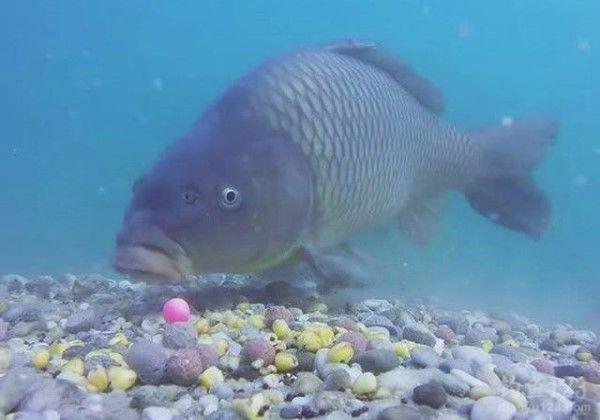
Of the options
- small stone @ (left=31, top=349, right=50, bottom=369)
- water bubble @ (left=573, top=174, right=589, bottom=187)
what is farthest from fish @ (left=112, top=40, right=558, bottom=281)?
water bubble @ (left=573, top=174, right=589, bottom=187)

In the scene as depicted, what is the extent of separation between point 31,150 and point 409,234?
65129 millimetres

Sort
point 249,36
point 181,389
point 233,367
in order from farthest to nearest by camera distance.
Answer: point 249,36
point 233,367
point 181,389

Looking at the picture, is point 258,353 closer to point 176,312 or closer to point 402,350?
point 402,350

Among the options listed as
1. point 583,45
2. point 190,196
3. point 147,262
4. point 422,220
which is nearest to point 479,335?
point 190,196

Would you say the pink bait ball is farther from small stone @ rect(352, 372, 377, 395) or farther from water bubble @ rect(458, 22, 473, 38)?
water bubble @ rect(458, 22, 473, 38)

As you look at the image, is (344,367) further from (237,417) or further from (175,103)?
(175,103)

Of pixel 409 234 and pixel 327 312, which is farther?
pixel 409 234

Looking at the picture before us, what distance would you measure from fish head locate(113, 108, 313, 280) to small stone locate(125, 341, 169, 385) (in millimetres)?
1063

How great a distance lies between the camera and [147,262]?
433 centimetres

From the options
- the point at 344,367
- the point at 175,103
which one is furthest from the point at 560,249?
the point at 344,367

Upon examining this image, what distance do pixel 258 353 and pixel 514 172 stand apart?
15.3ft

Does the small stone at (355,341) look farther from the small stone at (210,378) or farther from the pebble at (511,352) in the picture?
the pebble at (511,352)

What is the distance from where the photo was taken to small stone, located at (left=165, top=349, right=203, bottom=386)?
3164mm

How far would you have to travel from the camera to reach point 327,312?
4.94 metres
